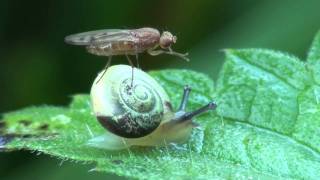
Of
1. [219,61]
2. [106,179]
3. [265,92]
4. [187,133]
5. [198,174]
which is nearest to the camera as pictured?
[198,174]

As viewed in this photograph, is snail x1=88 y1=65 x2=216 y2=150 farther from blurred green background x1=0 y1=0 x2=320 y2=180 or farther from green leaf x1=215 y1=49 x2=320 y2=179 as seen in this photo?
blurred green background x1=0 y1=0 x2=320 y2=180

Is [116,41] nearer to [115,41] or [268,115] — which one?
[115,41]

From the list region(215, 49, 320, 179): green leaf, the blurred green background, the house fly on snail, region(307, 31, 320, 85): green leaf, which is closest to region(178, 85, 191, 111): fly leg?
region(215, 49, 320, 179): green leaf

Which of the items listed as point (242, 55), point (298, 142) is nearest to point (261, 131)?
point (298, 142)

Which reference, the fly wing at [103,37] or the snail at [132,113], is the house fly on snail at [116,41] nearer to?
the fly wing at [103,37]

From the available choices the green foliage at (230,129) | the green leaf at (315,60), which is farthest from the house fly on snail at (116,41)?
the green leaf at (315,60)

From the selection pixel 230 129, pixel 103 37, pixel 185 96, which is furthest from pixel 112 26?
pixel 230 129

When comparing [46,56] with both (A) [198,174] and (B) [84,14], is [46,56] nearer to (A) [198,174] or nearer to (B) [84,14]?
(B) [84,14]
